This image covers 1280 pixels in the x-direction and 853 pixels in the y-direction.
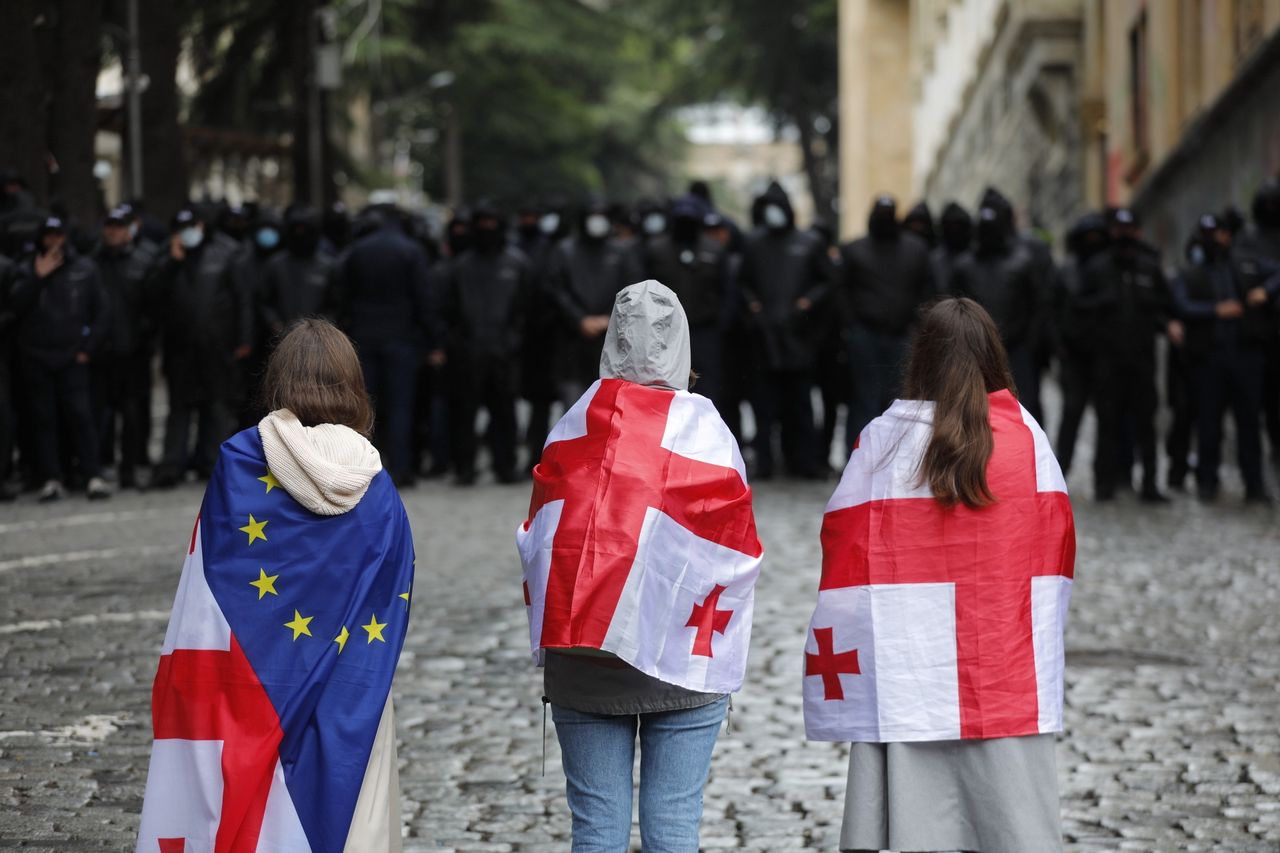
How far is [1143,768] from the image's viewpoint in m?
7.20

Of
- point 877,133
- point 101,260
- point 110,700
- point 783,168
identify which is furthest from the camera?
point 783,168

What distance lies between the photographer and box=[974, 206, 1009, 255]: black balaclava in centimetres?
1549

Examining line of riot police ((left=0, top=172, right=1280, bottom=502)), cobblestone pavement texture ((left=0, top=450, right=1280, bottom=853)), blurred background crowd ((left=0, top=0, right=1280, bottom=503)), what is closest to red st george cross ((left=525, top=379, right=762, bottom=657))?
cobblestone pavement texture ((left=0, top=450, right=1280, bottom=853))

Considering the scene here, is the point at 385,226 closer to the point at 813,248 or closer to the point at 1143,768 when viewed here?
the point at 813,248

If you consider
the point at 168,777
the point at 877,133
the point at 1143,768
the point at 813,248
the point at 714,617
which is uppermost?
the point at 877,133

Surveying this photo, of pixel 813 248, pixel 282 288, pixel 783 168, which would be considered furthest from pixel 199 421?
pixel 783 168

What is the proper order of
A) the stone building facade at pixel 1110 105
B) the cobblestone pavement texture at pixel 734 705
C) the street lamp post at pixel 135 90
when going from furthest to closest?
1. the street lamp post at pixel 135 90
2. the stone building facade at pixel 1110 105
3. the cobblestone pavement texture at pixel 734 705

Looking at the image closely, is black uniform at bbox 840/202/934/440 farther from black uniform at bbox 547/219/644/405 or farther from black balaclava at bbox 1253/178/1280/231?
black balaclava at bbox 1253/178/1280/231

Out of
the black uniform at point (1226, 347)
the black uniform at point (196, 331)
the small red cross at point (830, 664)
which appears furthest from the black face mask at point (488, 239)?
the small red cross at point (830, 664)

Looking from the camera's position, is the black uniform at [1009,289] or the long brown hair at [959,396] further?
the black uniform at [1009,289]

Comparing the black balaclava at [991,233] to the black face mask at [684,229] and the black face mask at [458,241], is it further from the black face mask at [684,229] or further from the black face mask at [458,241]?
the black face mask at [458,241]

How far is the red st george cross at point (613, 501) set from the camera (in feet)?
15.7

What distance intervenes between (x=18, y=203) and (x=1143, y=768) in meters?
12.4

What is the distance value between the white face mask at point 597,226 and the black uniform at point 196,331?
8.67ft
